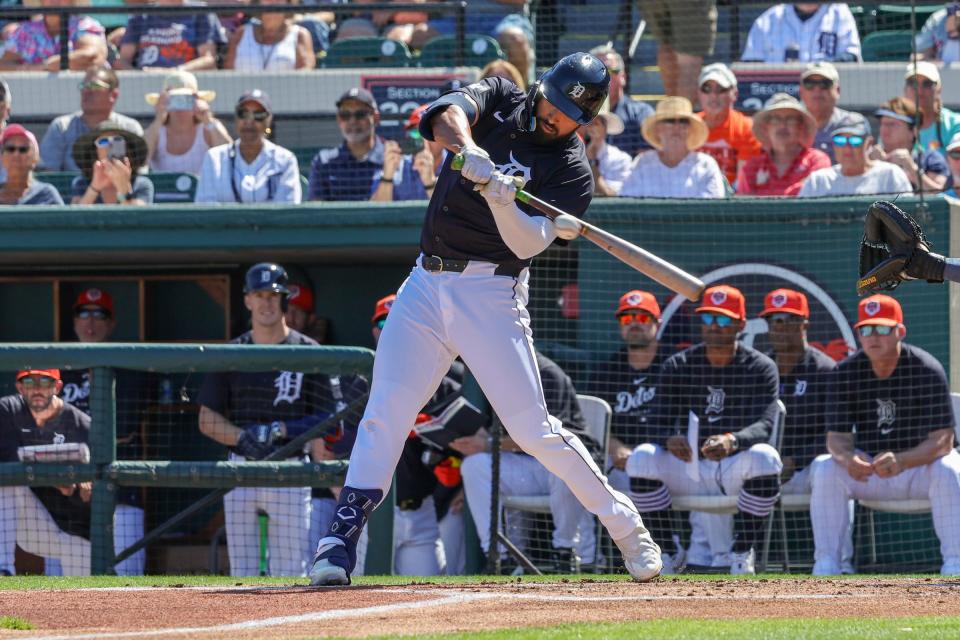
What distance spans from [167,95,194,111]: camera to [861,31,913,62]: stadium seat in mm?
4855

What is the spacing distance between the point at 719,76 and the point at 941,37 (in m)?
2.57

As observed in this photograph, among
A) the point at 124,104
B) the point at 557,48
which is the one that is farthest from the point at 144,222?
the point at 557,48

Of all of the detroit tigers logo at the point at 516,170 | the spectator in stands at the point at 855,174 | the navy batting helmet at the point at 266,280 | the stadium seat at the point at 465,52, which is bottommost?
the navy batting helmet at the point at 266,280

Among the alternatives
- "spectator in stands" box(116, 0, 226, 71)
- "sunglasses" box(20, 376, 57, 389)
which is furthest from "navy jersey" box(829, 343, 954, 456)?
"spectator in stands" box(116, 0, 226, 71)

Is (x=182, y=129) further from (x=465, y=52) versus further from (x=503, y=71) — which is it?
(x=503, y=71)

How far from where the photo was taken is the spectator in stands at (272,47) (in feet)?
36.0

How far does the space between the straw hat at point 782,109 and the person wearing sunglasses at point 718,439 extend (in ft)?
4.77

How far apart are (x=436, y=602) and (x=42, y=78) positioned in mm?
7631

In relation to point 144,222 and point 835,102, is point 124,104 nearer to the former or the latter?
point 144,222

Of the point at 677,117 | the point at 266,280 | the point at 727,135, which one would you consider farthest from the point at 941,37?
the point at 266,280

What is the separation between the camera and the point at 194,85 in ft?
32.7

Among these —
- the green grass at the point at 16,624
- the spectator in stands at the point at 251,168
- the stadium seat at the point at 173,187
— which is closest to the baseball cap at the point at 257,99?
the spectator in stands at the point at 251,168

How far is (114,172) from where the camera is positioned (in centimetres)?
898

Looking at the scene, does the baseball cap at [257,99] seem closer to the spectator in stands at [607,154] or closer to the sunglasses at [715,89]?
the spectator in stands at [607,154]
